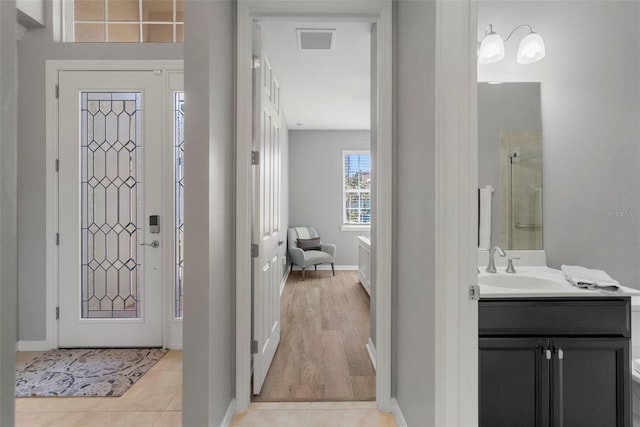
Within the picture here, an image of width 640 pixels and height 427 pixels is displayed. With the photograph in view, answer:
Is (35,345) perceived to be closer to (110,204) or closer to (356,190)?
(110,204)

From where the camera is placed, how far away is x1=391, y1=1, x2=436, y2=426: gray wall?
1.33m

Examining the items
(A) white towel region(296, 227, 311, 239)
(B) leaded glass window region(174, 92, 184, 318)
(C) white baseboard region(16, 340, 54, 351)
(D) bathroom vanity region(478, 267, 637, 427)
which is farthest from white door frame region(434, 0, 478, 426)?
(A) white towel region(296, 227, 311, 239)

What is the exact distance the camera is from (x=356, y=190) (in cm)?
680

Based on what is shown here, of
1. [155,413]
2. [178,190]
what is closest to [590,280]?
[155,413]

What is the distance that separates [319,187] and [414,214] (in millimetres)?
5166

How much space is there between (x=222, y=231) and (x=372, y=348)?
1572mm

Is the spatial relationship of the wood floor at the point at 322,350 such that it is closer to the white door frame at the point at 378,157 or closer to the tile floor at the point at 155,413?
the tile floor at the point at 155,413

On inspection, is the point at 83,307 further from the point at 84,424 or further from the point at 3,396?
the point at 3,396

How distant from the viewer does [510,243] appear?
1992mm

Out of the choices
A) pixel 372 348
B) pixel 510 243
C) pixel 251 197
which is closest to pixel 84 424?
pixel 251 197

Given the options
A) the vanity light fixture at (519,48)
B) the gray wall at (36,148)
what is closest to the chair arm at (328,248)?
the gray wall at (36,148)

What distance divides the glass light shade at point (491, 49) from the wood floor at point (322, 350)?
85.1 inches

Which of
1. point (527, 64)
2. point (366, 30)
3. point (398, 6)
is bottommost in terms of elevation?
point (527, 64)

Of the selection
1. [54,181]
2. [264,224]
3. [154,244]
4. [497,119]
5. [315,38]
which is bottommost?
[154,244]
